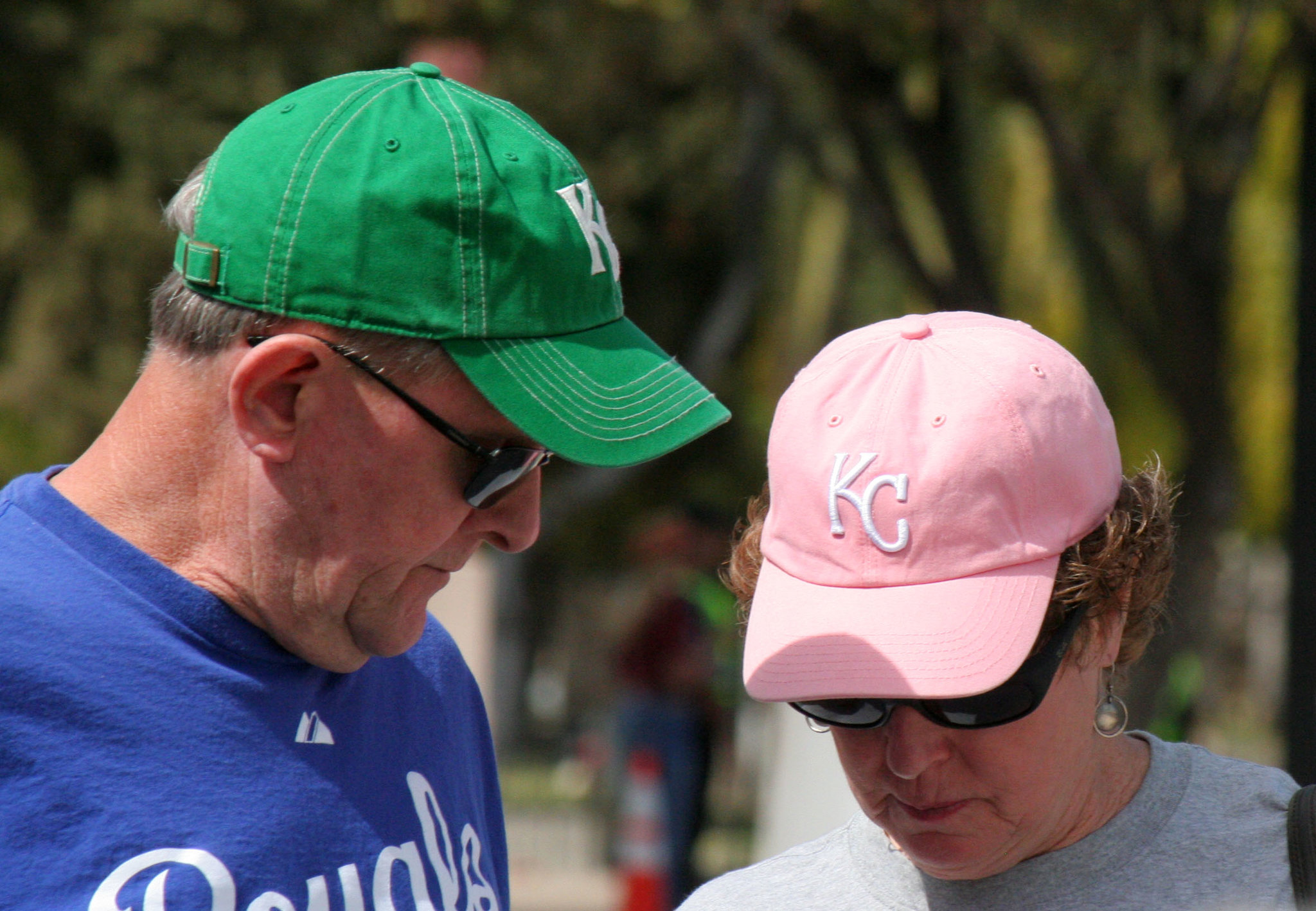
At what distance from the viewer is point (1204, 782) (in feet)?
5.99

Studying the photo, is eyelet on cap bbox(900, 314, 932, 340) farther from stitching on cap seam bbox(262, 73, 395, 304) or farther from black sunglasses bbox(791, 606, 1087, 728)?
stitching on cap seam bbox(262, 73, 395, 304)

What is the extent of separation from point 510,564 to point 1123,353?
617cm

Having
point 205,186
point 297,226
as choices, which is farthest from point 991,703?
point 205,186

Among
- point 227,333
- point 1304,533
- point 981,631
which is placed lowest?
point 1304,533

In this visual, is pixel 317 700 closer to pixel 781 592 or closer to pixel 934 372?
pixel 781 592

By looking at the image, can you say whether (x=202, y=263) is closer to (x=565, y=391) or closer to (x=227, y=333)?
(x=227, y=333)

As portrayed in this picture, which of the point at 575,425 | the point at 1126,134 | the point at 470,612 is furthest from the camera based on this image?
the point at 470,612

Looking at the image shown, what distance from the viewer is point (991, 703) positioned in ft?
5.61

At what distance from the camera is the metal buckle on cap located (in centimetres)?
165

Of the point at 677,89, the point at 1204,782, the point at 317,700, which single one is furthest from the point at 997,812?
the point at 677,89

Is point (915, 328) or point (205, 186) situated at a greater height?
point (205, 186)

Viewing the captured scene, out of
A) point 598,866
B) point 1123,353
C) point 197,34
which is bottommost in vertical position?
point 598,866

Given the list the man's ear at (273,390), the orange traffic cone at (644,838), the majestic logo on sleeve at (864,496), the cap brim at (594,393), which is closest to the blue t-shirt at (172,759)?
the man's ear at (273,390)

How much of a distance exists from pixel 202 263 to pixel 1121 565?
1101mm
